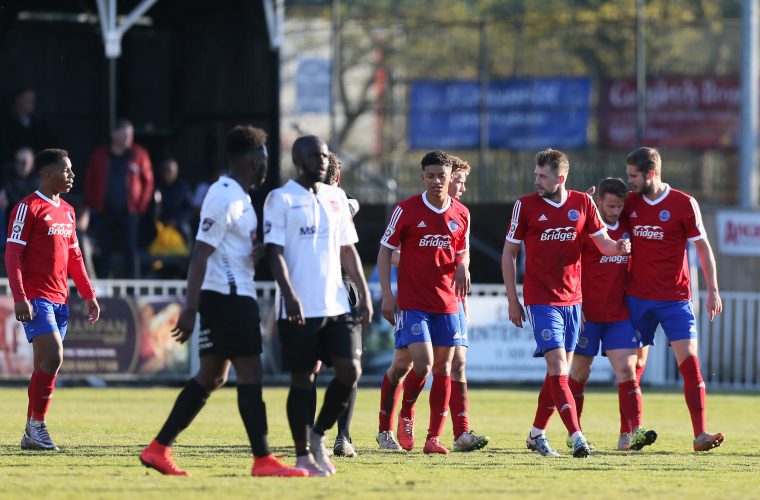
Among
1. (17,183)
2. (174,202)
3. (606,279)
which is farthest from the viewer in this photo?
(174,202)

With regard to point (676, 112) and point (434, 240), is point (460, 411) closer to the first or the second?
point (434, 240)

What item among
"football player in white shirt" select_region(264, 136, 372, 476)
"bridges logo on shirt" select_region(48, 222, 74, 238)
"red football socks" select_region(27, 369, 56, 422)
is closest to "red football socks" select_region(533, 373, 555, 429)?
"football player in white shirt" select_region(264, 136, 372, 476)

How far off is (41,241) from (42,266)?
7.0 inches

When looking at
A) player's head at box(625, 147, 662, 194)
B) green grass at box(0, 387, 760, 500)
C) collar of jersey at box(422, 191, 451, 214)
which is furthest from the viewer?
player's head at box(625, 147, 662, 194)

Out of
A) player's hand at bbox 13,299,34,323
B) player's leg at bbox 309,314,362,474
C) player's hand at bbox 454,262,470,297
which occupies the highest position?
player's hand at bbox 454,262,470,297

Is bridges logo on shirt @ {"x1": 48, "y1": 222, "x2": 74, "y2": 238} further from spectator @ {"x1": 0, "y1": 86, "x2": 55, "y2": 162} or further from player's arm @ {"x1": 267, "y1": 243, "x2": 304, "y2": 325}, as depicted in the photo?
Result: spectator @ {"x1": 0, "y1": 86, "x2": 55, "y2": 162}

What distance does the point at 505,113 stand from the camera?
84.3 feet

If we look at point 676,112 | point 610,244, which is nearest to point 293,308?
point 610,244

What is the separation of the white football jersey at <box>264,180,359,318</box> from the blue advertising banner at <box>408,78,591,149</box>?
17.1m

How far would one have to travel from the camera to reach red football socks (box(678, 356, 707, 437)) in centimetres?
1098

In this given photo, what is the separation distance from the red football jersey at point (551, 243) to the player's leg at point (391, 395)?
1047 mm

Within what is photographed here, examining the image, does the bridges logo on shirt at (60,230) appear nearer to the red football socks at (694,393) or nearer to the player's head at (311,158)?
the player's head at (311,158)

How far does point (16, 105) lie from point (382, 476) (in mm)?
13027

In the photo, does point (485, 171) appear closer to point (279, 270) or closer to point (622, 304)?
point (622, 304)
